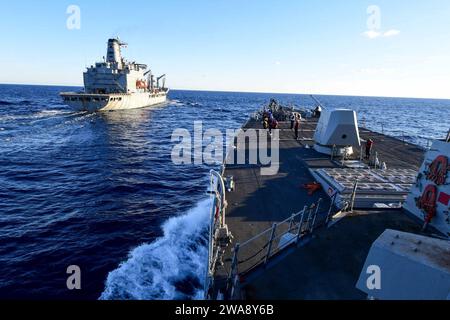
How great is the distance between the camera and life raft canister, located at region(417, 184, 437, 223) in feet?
35.0

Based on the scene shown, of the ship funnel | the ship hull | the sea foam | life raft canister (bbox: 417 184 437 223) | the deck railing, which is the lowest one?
the sea foam

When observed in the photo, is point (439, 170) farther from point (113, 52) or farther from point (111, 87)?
point (113, 52)

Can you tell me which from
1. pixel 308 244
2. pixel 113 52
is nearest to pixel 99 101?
pixel 113 52

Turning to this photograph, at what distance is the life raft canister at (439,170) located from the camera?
10.5 meters

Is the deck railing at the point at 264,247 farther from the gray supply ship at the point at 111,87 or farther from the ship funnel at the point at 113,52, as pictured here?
the ship funnel at the point at 113,52

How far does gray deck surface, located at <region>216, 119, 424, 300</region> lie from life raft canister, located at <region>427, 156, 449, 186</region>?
68.8 inches

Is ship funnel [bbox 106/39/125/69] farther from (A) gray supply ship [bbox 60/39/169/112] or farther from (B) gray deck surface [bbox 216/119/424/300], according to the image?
(B) gray deck surface [bbox 216/119/424/300]

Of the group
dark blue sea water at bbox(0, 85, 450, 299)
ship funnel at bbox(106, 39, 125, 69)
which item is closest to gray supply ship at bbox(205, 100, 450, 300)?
dark blue sea water at bbox(0, 85, 450, 299)

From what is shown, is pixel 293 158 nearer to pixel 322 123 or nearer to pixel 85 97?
pixel 322 123

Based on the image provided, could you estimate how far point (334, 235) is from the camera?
1018 centimetres

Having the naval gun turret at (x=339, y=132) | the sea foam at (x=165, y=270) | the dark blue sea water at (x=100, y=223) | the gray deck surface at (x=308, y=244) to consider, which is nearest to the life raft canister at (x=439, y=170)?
the gray deck surface at (x=308, y=244)

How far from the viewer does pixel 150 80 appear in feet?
452

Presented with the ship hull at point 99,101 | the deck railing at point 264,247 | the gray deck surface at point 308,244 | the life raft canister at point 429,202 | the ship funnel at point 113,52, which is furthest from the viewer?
the ship funnel at point 113,52

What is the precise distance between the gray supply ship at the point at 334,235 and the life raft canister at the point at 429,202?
35mm
